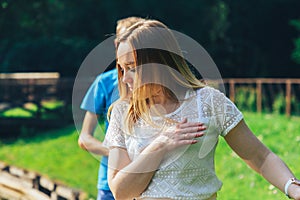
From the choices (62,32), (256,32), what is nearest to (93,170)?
(256,32)

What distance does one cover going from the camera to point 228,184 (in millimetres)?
7113

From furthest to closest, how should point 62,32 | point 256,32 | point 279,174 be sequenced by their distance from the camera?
point 62,32 < point 256,32 < point 279,174

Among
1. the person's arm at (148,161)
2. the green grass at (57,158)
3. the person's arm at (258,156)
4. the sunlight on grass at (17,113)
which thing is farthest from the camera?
the sunlight on grass at (17,113)

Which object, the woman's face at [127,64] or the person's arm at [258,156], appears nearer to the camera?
the woman's face at [127,64]

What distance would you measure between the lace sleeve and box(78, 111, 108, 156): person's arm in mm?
1235

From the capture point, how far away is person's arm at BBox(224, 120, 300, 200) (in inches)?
83.0

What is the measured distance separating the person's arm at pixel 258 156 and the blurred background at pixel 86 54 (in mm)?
6666

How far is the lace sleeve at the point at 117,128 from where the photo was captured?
2.06 metres

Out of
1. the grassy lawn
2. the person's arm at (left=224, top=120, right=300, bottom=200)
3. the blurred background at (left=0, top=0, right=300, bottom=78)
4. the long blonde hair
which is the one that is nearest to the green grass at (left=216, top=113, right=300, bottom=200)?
the grassy lawn

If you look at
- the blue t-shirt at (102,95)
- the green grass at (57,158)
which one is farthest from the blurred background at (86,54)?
the blue t-shirt at (102,95)

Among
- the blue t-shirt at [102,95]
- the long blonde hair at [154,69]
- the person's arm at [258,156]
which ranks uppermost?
the long blonde hair at [154,69]

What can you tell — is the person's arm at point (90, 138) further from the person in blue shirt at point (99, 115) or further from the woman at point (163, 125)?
the woman at point (163, 125)

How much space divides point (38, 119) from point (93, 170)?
6.60m

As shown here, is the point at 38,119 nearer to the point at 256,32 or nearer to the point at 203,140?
the point at 256,32
